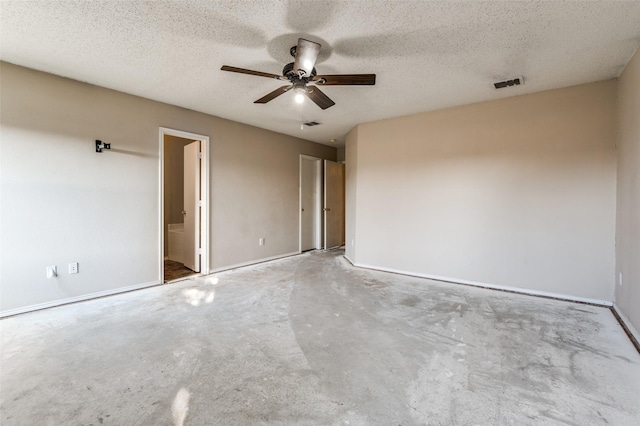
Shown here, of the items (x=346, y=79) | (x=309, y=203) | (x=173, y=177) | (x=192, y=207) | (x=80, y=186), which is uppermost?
(x=346, y=79)

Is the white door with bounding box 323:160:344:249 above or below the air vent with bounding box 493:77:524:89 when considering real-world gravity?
below

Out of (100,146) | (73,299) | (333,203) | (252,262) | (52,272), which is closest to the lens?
(52,272)

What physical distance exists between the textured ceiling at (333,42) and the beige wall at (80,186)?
0.94ft

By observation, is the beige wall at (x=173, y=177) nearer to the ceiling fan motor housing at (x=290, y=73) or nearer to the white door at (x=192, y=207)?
the white door at (x=192, y=207)

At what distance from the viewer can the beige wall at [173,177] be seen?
582 centimetres

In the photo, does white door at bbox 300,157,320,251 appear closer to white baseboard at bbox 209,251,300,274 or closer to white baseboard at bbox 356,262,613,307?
white baseboard at bbox 209,251,300,274

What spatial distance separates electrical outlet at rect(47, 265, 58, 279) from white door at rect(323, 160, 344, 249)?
4604mm

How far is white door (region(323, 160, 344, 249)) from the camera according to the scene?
6.59m

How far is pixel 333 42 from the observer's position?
2369mm

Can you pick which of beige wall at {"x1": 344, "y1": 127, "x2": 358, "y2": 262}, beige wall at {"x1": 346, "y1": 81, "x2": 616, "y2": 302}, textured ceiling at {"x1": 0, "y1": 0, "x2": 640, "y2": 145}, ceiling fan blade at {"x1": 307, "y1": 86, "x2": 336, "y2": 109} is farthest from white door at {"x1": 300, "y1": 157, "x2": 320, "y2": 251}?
ceiling fan blade at {"x1": 307, "y1": 86, "x2": 336, "y2": 109}

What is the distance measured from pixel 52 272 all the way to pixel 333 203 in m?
4.98

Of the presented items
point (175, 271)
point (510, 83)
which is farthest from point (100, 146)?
point (510, 83)

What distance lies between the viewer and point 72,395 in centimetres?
169

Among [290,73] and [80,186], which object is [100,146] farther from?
[290,73]
